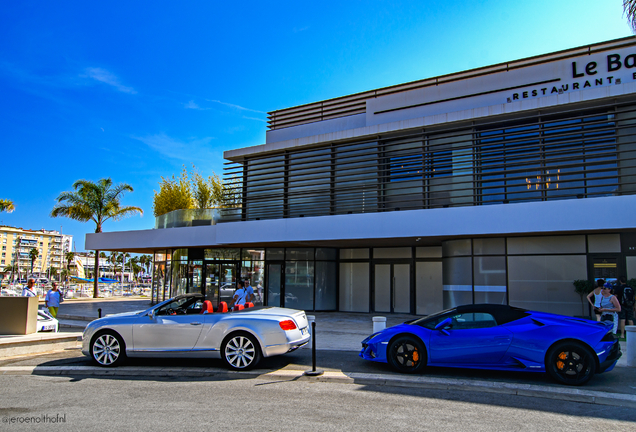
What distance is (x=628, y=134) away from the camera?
13.2 metres

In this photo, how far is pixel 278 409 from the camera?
594 centimetres

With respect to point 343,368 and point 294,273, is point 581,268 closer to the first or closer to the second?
point 343,368

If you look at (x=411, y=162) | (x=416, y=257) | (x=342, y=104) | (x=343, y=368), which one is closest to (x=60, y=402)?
(x=343, y=368)

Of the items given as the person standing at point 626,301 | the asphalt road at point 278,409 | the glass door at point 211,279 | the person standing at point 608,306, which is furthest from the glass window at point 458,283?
the glass door at point 211,279

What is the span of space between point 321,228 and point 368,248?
3948 mm

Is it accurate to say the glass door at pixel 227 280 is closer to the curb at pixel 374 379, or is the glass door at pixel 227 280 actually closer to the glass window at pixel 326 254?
the glass window at pixel 326 254

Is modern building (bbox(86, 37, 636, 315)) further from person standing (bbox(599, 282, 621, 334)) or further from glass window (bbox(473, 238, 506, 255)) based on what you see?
person standing (bbox(599, 282, 621, 334))

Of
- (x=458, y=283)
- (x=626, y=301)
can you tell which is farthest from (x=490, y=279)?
A: (x=626, y=301)

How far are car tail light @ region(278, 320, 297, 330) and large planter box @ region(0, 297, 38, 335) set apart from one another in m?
7.01

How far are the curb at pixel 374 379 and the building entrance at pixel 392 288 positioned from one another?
11.4 metres

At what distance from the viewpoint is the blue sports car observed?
23.0 feet

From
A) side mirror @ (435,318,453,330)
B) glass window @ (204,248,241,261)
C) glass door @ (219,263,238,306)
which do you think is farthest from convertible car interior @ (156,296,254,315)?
glass door @ (219,263,238,306)

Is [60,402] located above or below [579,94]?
below

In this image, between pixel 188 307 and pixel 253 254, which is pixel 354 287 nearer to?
pixel 253 254
